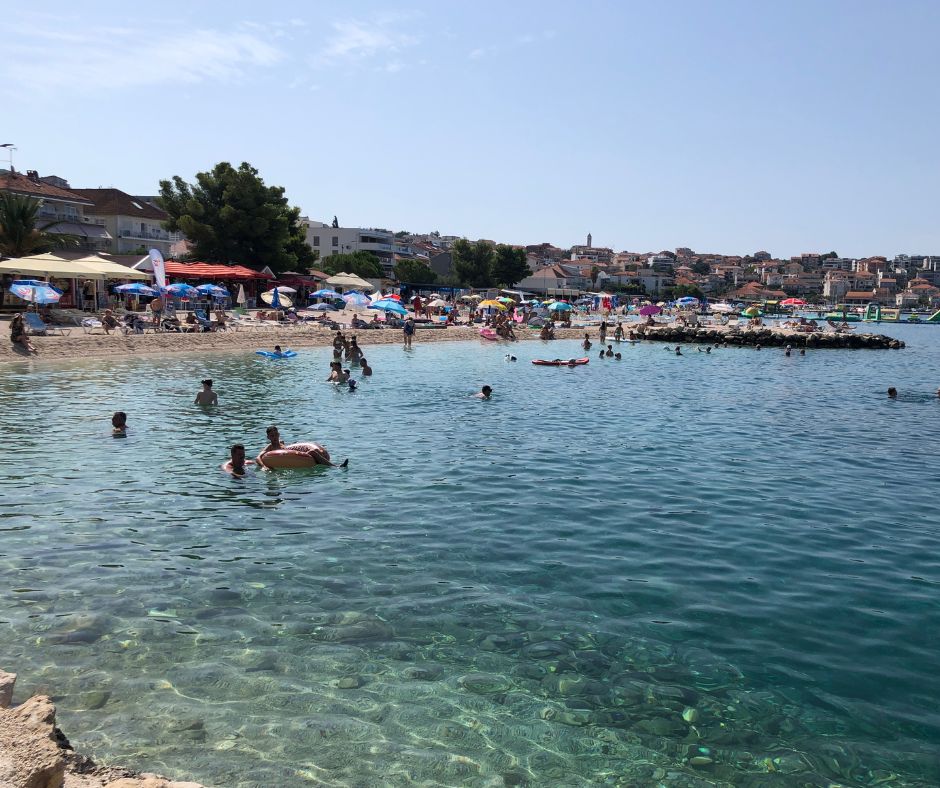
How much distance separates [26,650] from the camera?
238 inches

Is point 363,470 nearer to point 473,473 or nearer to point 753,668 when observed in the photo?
point 473,473

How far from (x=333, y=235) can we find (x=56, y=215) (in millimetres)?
56365

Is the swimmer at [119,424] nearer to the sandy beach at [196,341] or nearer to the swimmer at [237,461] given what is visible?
the swimmer at [237,461]

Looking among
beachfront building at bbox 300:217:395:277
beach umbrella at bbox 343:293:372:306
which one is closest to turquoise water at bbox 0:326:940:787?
beach umbrella at bbox 343:293:372:306

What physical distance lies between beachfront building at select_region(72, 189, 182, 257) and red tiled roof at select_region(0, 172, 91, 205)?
271 cm

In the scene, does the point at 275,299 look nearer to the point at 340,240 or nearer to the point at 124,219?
the point at 124,219

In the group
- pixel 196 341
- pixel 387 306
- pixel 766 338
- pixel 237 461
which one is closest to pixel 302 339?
pixel 196 341

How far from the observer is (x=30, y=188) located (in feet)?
172

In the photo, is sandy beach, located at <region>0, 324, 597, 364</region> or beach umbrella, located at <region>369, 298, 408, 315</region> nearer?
sandy beach, located at <region>0, 324, 597, 364</region>

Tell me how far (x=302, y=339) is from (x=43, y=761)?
35.5m

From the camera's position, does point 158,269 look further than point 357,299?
No

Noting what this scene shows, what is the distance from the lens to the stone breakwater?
53125 millimetres

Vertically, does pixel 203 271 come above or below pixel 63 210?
below

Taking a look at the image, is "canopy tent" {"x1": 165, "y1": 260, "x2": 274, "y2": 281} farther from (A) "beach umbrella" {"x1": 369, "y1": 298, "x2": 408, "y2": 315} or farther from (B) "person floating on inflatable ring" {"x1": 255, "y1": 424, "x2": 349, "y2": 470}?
(B) "person floating on inflatable ring" {"x1": 255, "y1": 424, "x2": 349, "y2": 470}
